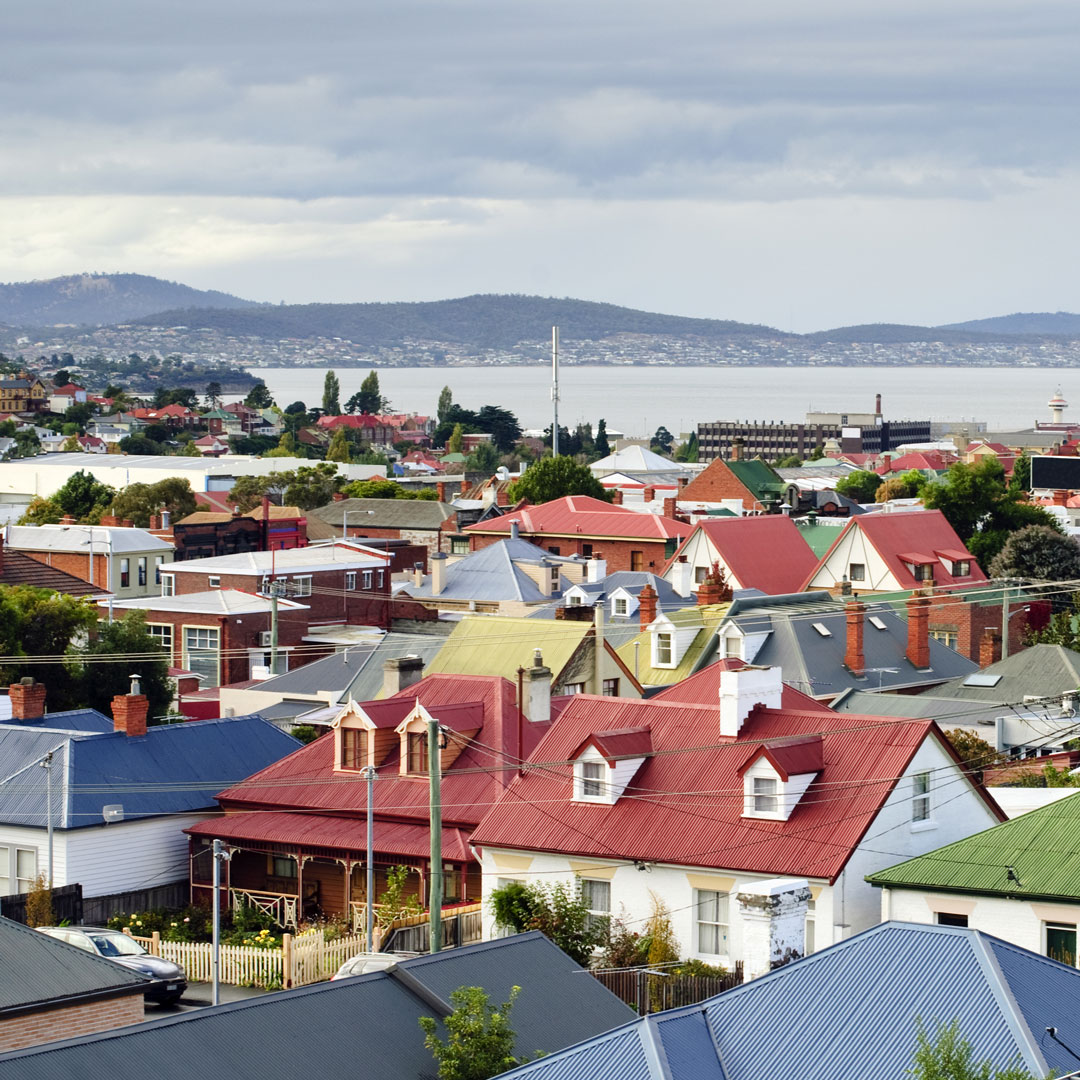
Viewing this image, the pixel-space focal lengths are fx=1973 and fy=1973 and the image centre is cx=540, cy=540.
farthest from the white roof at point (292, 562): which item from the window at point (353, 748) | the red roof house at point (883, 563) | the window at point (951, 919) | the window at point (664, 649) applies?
the window at point (951, 919)

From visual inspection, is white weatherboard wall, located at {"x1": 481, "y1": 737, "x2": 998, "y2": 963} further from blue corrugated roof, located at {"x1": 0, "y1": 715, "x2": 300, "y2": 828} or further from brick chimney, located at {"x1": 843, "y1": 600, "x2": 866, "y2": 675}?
brick chimney, located at {"x1": 843, "y1": 600, "x2": 866, "y2": 675}

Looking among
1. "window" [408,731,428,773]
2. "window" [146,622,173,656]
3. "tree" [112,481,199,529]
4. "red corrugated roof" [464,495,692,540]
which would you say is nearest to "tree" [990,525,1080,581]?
"red corrugated roof" [464,495,692,540]

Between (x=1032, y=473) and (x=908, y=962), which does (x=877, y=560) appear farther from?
(x=1032, y=473)

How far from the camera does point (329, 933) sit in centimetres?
3722

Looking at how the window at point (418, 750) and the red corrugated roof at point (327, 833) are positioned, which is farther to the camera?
the window at point (418, 750)

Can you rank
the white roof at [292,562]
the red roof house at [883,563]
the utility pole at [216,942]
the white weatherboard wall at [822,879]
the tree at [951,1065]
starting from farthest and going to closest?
the white roof at [292,562] < the red roof house at [883,563] < the utility pole at [216,942] < the white weatherboard wall at [822,879] < the tree at [951,1065]

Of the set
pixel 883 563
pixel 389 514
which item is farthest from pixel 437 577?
pixel 389 514

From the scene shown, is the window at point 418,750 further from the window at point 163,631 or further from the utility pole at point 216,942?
the window at point 163,631

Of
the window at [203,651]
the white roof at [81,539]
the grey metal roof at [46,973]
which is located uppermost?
the grey metal roof at [46,973]

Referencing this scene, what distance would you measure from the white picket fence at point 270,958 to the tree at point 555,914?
3.34 metres

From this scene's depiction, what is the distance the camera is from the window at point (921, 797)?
115 ft

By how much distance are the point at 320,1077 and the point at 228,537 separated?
337ft

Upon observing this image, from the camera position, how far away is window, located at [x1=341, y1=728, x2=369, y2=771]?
4259 cm

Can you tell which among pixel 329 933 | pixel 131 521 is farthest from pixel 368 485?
pixel 329 933
